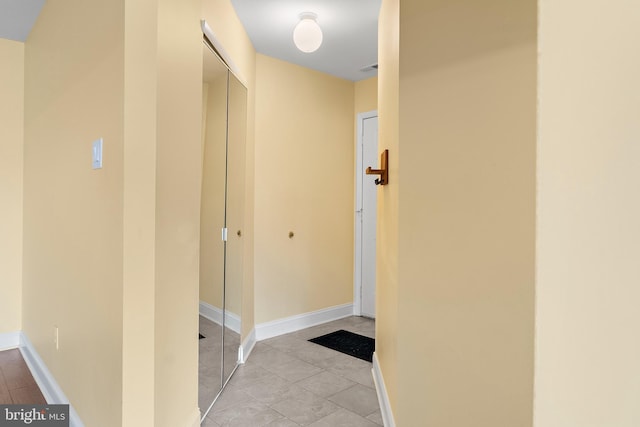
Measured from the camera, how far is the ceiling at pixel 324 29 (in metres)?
2.39

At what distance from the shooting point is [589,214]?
27cm

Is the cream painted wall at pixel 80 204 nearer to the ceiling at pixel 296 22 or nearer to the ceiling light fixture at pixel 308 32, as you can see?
the ceiling at pixel 296 22

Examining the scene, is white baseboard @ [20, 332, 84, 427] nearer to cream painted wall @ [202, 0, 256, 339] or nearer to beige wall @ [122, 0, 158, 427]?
beige wall @ [122, 0, 158, 427]

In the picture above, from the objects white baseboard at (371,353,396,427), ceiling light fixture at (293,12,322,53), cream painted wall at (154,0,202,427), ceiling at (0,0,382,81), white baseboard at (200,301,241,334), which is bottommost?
white baseboard at (371,353,396,427)

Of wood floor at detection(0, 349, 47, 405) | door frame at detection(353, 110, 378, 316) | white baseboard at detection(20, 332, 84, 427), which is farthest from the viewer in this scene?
door frame at detection(353, 110, 378, 316)

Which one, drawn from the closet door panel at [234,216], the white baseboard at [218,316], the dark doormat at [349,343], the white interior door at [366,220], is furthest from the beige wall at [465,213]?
the white interior door at [366,220]

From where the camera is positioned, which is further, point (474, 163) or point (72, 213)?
point (72, 213)

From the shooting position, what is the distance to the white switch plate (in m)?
1.46

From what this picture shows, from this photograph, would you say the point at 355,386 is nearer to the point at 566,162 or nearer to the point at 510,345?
the point at 510,345

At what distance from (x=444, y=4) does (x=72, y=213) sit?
1.85 meters

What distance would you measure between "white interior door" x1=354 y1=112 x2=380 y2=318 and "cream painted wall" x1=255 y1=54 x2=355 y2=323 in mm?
91

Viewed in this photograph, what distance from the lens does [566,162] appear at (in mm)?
281

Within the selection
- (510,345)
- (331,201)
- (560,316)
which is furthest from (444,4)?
(331,201)

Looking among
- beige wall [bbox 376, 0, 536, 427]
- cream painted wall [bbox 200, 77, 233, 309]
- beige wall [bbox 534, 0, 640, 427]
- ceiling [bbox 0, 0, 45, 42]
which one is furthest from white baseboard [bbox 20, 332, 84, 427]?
ceiling [bbox 0, 0, 45, 42]
